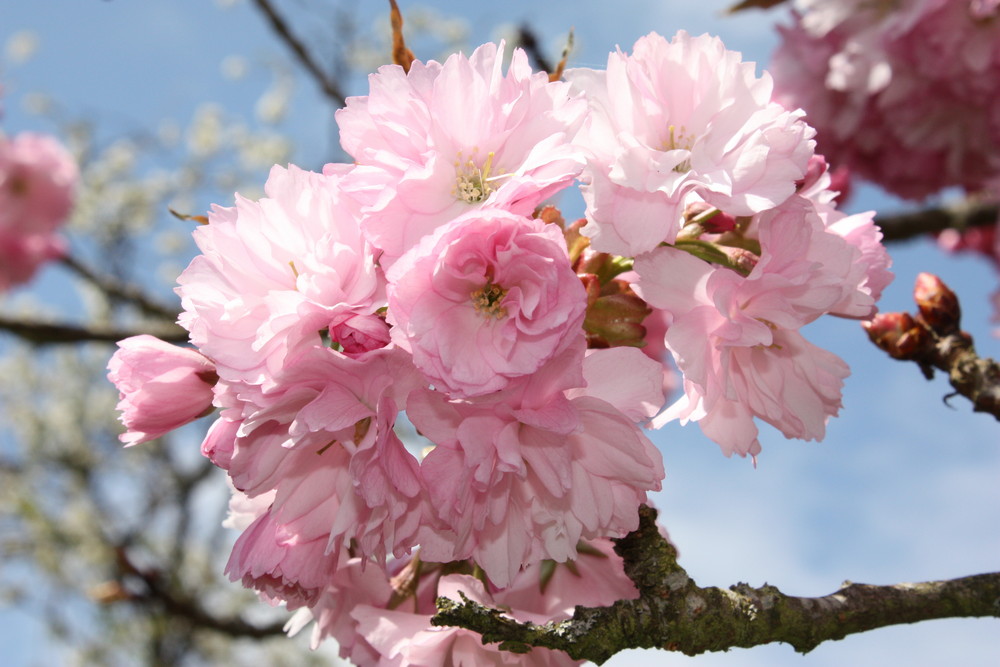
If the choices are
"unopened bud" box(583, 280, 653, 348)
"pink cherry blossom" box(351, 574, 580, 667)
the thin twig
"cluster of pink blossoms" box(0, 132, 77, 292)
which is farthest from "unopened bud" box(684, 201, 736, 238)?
"cluster of pink blossoms" box(0, 132, 77, 292)

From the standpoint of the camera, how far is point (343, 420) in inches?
29.7

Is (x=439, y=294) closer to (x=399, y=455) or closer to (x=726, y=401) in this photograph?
(x=399, y=455)

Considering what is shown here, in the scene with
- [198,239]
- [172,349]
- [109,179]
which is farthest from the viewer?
[109,179]

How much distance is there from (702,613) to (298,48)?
2623 millimetres

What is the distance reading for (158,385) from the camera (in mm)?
922

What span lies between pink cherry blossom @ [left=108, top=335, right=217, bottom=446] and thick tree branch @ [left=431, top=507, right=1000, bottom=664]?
396 mm

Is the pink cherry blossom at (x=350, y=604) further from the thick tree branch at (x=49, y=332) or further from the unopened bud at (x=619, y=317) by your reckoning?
→ the thick tree branch at (x=49, y=332)

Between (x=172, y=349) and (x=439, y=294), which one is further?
(x=172, y=349)

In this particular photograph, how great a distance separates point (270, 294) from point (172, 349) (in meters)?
0.25

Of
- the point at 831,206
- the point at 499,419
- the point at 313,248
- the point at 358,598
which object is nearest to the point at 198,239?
the point at 313,248

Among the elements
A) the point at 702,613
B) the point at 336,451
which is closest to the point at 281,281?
the point at 336,451

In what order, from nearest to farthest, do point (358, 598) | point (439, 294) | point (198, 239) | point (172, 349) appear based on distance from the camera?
point (439, 294)
point (198, 239)
point (172, 349)
point (358, 598)

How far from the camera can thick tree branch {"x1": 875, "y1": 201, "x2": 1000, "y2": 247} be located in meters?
2.78

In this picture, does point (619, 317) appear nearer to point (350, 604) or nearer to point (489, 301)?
point (489, 301)
